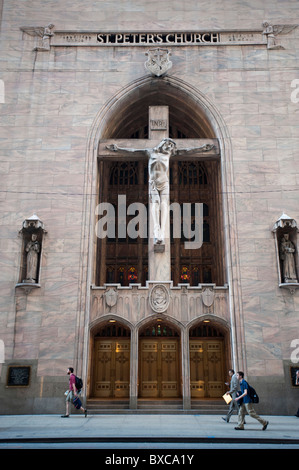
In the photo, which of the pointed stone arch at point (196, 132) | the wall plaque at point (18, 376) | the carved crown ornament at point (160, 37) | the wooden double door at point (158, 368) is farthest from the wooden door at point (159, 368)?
the carved crown ornament at point (160, 37)

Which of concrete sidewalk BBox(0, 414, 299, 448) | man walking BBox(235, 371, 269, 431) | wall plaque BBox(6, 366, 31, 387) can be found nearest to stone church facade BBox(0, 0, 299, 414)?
wall plaque BBox(6, 366, 31, 387)

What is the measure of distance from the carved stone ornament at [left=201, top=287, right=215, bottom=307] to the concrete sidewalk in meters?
4.46

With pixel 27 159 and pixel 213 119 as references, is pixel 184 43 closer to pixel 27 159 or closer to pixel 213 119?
pixel 213 119

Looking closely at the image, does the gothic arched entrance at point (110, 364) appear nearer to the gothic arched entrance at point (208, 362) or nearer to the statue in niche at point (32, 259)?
the gothic arched entrance at point (208, 362)

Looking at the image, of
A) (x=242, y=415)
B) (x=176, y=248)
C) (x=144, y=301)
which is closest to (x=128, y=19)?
(x=176, y=248)

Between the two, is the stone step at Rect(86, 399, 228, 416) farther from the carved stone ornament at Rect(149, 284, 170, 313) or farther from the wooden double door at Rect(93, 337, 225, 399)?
the carved stone ornament at Rect(149, 284, 170, 313)

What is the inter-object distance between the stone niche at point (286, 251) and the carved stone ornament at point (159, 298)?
4.61m

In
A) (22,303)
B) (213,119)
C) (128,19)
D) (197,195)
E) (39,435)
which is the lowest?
(39,435)

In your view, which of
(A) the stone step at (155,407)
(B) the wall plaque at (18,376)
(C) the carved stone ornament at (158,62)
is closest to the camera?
(A) the stone step at (155,407)

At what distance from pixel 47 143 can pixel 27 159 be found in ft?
3.81

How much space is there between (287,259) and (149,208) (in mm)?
6156

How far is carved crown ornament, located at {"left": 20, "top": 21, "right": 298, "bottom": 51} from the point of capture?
61.4ft

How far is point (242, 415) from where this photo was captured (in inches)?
386

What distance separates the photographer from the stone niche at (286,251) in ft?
50.4
